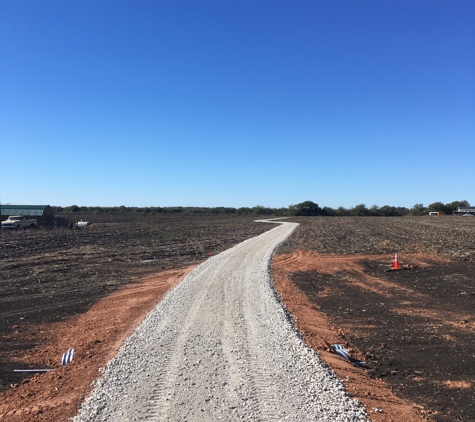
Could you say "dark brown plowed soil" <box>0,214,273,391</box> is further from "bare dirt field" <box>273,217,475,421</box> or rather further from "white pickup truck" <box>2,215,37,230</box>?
"white pickup truck" <box>2,215,37,230</box>

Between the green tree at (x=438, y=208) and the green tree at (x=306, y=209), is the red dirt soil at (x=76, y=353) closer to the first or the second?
the green tree at (x=306, y=209)

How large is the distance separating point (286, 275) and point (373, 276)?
11.5ft

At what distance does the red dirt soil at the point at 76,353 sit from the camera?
5582 millimetres

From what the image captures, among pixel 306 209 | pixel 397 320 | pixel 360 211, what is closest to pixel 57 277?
pixel 397 320

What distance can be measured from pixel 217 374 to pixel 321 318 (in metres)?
5.00

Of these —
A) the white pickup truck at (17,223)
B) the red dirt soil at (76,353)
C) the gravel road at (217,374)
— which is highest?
the white pickup truck at (17,223)

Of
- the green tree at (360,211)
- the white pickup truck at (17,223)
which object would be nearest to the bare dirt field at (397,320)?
the white pickup truck at (17,223)

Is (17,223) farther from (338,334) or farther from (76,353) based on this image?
(338,334)

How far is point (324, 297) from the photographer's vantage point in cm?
1327

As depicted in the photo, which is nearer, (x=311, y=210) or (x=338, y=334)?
(x=338, y=334)

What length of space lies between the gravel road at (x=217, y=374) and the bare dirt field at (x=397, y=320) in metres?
0.60

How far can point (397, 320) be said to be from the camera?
1027 cm

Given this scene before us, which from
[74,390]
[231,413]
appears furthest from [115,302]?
[231,413]

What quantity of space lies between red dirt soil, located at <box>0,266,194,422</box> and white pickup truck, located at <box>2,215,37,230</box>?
40879 millimetres
